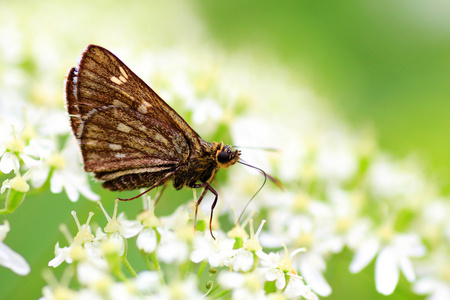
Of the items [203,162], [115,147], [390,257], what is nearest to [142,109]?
[115,147]

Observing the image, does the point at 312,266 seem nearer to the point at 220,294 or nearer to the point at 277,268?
Result: the point at 277,268

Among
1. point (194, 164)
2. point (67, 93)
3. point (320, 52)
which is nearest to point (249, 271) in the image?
point (194, 164)

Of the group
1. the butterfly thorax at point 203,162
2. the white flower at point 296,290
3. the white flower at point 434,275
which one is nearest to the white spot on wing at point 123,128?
the butterfly thorax at point 203,162

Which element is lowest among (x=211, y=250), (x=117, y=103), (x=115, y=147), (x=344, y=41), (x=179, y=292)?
(x=179, y=292)

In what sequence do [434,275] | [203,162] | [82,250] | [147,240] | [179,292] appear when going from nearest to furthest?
1. [179,292]
2. [82,250]
3. [147,240]
4. [203,162]
5. [434,275]

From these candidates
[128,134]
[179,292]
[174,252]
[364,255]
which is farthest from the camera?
[364,255]

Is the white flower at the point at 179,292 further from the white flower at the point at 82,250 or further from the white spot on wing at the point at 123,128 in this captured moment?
the white spot on wing at the point at 123,128

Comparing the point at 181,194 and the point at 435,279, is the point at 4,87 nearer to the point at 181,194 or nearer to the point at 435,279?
the point at 181,194
